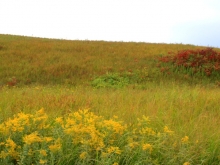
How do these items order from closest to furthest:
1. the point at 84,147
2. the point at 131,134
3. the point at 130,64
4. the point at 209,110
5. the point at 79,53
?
the point at 84,147 → the point at 131,134 → the point at 209,110 → the point at 130,64 → the point at 79,53

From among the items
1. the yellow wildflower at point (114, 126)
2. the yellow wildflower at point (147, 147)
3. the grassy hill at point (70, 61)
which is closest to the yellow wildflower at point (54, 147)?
the yellow wildflower at point (114, 126)

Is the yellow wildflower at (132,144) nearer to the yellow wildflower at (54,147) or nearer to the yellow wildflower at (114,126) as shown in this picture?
the yellow wildflower at (114,126)

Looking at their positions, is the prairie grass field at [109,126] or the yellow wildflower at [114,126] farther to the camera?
the yellow wildflower at [114,126]

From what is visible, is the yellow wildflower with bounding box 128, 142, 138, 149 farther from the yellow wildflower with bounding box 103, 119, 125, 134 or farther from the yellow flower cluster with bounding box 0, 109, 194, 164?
the yellow wildflower with bounding box 103, 119, 125, 134

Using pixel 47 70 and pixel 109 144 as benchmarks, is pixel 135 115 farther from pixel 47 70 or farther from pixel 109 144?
pixel 47 70

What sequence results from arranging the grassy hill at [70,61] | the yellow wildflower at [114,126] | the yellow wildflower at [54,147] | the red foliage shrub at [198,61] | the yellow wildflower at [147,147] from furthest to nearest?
the red foliage shrub at [198,61] < the grassy hill at [70,61] < the yellow wildflower at [114,126] < the yellow wildflower at [147,147] < the yellow wildflower at [54,147]

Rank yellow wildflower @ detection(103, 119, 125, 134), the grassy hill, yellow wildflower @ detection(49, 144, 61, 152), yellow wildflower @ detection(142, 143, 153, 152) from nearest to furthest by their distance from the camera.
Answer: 1. yellow wildflower @ detection(49, 144, 61, 152)
2. yellow wildflower @ detection(142, 143, 153, 152)
3. yellow wildflower @ detection(103, 119, 125, 134)
4. the grassy hill

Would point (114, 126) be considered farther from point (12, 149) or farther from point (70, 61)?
point (70, 61)

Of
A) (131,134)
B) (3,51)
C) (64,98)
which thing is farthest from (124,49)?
(131,134)

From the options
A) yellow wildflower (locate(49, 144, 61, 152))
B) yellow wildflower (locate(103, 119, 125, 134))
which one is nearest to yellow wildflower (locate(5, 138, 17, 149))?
yellow wildflower (locate(49, 144, 61, 152))

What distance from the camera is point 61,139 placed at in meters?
3.73

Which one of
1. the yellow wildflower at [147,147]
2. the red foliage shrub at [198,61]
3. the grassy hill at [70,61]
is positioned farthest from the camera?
the red foliage shrub at [198,61]

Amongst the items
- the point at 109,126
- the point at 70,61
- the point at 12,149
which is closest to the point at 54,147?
the point at 12,149

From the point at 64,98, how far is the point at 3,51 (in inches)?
522
